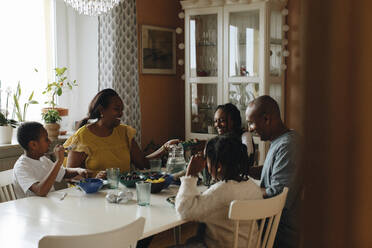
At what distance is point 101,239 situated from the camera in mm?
1273

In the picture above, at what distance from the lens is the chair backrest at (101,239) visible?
4.03 feet

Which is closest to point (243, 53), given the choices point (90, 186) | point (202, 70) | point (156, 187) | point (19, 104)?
point (202, 70)

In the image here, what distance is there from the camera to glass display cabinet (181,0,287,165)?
3.91 meters

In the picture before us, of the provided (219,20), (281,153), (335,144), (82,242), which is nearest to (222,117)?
(281,153)

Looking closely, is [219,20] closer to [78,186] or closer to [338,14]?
[78,186]

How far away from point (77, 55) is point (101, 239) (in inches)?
123

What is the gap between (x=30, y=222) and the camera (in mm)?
1703

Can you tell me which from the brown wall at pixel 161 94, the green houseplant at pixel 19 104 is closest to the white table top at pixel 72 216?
the green houseplant at pixel 19 104

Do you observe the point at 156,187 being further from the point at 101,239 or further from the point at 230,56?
the point at 230,56

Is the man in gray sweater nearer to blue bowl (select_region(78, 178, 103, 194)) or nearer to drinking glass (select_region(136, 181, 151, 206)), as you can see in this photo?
drinking glass (select_region(136, 181, 151, 206))

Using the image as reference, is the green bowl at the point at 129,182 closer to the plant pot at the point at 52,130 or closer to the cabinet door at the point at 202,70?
the plant pot at the point at 52,130

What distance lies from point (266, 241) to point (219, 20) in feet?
9.02

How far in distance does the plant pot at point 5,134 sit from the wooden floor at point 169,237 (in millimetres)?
1340

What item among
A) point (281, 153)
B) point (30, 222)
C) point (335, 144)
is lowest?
point (30, 222)
